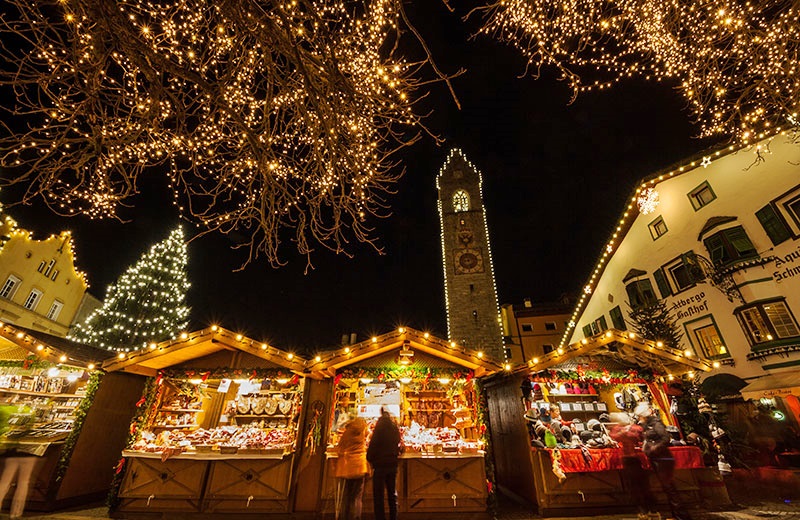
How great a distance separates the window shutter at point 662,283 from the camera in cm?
1479

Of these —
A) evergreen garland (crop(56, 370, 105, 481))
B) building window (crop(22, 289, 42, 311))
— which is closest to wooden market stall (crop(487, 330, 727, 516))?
evergreen garland (crop(56, 370, 105, 481))

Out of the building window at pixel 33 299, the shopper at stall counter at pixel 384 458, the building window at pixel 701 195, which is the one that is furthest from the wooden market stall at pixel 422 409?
the building window at pixel 33 299

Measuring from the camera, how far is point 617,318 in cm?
1798

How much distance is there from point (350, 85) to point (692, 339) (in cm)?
1731

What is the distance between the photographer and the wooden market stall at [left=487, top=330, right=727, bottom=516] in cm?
651

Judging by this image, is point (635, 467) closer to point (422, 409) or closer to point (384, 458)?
point (384, 458)

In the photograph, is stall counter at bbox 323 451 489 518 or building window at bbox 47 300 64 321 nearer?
stall counter at bbox 323 451 489 518

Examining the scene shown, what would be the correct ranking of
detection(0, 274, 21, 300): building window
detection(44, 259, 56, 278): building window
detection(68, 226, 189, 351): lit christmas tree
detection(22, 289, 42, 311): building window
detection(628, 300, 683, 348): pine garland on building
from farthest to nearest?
detection(44, 259, 56, 278): building window < detection(22, 289, 42, 311): building window < detection(68, 226, 189, 351): lit christmas tree < detection(0, 274, 21, 300): building window < detection(628, 300, 683, 348): pine garland on building

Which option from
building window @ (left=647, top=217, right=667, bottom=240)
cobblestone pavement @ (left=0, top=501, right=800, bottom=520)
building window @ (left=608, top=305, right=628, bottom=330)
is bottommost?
cobblestone pavement @ (left=0, top=501, right=800, bottom=520)

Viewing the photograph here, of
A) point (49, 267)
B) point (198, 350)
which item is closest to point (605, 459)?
point (198, 350)

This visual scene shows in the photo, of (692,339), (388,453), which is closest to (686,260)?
(692,339)

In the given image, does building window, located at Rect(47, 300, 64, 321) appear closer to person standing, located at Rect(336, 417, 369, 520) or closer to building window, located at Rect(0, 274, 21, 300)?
building window, located at Rect(0, 274, 21, 300)

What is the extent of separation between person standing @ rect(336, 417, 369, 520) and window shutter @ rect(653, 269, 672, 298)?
16440 millimetres

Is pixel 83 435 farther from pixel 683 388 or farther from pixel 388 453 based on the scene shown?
pixel 683 388
